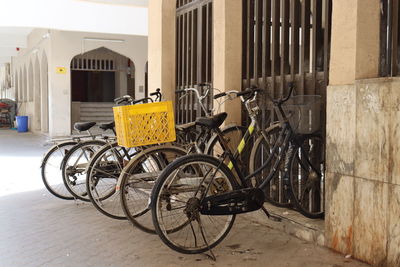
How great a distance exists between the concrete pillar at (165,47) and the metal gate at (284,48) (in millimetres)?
1820

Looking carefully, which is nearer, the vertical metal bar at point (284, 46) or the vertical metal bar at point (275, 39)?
the vertical metal bar at point (284, 46)

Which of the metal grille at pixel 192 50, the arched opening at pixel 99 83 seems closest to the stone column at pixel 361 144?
the metal grille at pixel 192 50

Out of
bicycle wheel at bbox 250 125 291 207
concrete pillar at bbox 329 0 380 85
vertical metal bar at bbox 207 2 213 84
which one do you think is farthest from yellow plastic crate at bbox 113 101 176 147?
vertical metal bar at bbox 207 2 213 84

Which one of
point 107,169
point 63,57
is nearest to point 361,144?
point 107,169

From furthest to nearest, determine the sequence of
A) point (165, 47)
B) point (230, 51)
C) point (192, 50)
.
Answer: point (165, 47), point (192, 50), point (230, 51)

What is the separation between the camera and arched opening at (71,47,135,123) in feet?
63.1

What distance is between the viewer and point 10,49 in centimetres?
2431

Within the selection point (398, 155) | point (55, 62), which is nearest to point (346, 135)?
point (398, 155)

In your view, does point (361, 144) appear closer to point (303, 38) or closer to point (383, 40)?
point (383, 40)

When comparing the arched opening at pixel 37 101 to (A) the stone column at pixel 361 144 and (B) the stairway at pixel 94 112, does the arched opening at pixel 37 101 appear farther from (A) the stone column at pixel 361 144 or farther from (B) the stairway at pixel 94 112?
(A) the stone column at pixel 361 144

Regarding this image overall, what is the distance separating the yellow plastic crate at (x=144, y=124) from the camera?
4.21 m

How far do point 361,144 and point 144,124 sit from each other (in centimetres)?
184

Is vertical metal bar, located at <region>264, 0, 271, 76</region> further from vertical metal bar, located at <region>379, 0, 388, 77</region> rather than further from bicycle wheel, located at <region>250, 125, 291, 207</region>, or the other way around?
vertical metal bar, located at <region>379, 0, 388, 77</region>

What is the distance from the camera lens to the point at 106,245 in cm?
402
